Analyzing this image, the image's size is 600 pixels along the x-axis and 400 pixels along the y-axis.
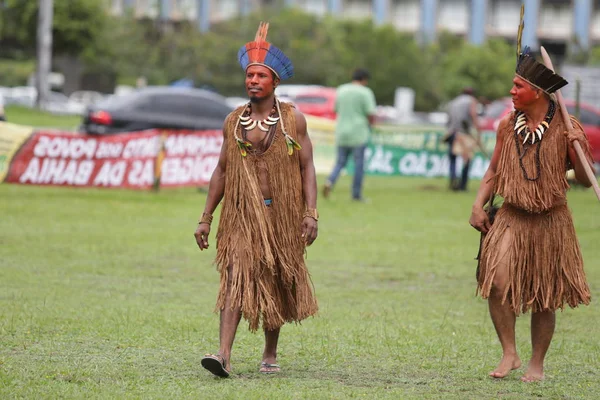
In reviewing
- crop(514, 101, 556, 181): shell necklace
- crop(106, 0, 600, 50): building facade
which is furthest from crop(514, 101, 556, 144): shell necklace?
crop(106, 0, 600, 50): building facade

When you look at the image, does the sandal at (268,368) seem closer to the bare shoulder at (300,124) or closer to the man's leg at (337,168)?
the bare shoulder at (300,124)

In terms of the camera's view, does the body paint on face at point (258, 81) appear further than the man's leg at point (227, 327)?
Yes

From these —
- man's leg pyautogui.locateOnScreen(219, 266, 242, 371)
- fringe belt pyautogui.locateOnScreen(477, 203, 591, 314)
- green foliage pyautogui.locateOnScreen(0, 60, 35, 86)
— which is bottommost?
green foliage pyautogui.locateOnScreen(0, 60, 35, 86)

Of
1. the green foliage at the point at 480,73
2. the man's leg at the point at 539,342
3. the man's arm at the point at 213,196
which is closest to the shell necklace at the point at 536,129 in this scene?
the man's leg at the point at 539,342

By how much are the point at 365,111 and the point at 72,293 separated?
32.1 feet

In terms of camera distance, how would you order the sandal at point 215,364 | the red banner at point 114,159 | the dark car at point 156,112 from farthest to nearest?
the dark car at point 156,112 → the red banner at point 114,159 → the sandal at point 215,364

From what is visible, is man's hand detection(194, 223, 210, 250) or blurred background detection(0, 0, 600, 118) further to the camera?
blurred background detection(0, 0, 600, 118)

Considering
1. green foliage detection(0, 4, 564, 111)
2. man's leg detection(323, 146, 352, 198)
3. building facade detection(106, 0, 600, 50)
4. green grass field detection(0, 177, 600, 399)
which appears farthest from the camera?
building facade detection(106, 0, 600, 50)

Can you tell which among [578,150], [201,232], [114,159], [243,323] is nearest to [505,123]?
[578,150]

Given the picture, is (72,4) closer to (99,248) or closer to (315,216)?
(99,248)

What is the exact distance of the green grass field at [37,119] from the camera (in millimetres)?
34844

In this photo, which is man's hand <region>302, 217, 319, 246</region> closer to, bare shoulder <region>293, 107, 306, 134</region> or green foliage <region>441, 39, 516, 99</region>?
bare shoulder <region>293, 107, 306, 134</region>

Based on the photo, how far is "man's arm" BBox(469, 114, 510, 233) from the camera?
7012 mm

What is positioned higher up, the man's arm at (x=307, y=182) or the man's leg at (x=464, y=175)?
→ the man's arm at (x=307, y=182)
